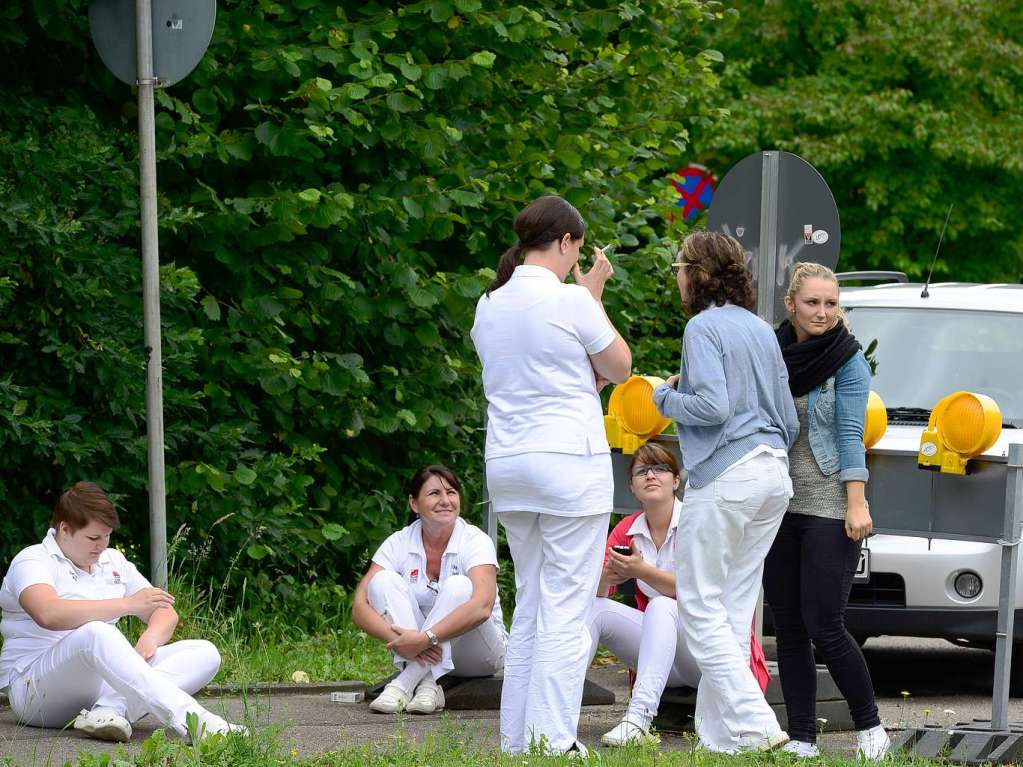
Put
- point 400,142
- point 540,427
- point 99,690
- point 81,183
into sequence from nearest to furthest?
Answer: 1. point 540,427
2. point 99,690
3. point 81,183
4. point 400,142

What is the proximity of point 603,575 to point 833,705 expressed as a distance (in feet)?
3.60

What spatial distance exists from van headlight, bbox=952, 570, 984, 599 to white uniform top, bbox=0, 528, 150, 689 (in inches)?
150

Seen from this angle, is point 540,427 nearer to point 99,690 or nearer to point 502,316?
point 502,316

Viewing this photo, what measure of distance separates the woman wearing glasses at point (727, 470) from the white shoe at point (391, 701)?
1.62m

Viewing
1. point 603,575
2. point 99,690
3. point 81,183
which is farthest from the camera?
point 81,183

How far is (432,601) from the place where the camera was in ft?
26.1

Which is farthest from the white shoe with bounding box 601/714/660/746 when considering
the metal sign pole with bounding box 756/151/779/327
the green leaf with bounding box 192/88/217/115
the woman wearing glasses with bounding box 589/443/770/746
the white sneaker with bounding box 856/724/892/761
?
the green leaf with bounding box 192/88/217/115

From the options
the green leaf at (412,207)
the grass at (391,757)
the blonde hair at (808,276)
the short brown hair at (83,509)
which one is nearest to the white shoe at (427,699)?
the grass at (391,757)

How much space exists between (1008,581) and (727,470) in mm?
1223

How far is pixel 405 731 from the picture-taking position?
23.2ft

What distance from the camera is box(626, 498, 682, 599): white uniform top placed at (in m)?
7.42

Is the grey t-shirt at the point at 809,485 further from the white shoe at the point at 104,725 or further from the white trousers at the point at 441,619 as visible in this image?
the white shoe at the point at 104,725

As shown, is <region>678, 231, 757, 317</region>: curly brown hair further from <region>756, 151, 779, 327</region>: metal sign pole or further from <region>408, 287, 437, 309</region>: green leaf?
<region>408, 287, 437, 309</region>: green leaf

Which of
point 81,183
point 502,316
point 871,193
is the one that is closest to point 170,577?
point 81,183
